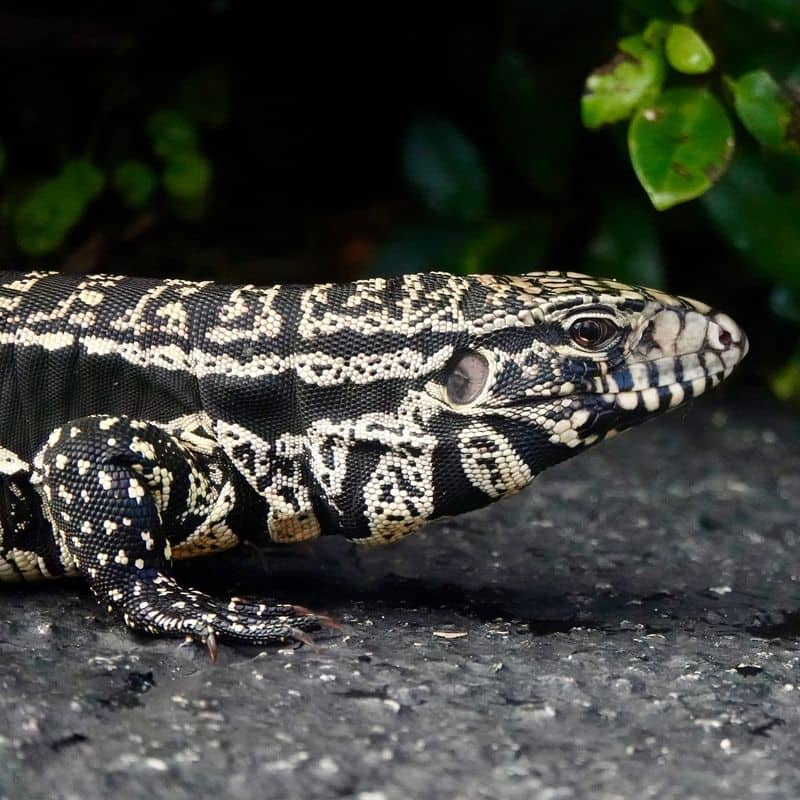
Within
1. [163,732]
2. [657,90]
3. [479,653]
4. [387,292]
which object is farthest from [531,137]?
[163,732]

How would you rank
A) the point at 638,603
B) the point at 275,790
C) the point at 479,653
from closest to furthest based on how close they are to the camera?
the point at 275,790 → the point at 479,653 → the point at 638,603

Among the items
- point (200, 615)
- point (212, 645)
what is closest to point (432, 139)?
point (200, 615)

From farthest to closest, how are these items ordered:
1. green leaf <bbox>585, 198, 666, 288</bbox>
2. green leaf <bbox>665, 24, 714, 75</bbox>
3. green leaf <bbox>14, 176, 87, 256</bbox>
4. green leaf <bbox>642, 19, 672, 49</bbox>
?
green leaf <bbox>585, 198, 666, 288</bbox>
green leaf <bbox>14, 176, 87, 256</bbox>
green leaf <bbox>642, 19, 672, 49</bbox>
green leaf <bbox>665, 24, 714, 75</bbox>

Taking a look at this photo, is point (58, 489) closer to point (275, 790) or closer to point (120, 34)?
point (275, 790)

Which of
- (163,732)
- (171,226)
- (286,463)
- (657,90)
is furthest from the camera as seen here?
(171,226)

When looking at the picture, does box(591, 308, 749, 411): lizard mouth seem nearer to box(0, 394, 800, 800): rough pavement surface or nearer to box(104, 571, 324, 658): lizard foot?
box(0, 394, 800, 800): rough pavement surface

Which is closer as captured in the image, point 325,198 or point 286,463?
point 286,463

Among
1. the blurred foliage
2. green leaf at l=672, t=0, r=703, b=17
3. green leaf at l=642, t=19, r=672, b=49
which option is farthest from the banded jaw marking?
green leaf at l=672, t=0, r=703, b=17

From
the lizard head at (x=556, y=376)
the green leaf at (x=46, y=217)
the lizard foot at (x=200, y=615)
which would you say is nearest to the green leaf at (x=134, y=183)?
the green leaf at (x=46, y=217)
